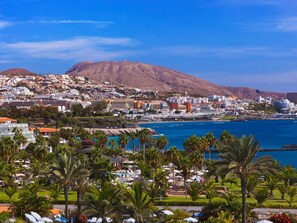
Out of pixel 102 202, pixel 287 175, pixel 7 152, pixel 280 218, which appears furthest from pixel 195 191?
pixel 7 152

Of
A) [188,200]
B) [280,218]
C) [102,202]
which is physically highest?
[102,202]

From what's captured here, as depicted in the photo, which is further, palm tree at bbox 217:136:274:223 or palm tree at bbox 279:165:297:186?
palm tree at bbox 279:165:297:186

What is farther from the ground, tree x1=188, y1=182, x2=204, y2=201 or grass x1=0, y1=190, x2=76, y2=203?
tree x1=188, y1=182, x2=204, y2=201

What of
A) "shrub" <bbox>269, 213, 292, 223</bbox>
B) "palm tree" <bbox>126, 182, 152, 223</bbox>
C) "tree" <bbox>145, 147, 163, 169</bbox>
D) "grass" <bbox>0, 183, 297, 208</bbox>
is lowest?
"grass" <bbox>0, 183, 297, 208</bbox>

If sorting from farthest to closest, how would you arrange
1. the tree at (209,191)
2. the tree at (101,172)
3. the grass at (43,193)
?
the tree at (209,191) < the grass at (43,193) < the tree at (101,172)

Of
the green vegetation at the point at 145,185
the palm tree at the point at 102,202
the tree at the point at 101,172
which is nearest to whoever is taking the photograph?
the palm tree at the point at 102,202

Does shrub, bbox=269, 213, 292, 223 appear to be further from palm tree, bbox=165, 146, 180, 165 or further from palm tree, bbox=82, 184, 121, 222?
palm tree, bbox=165, 146, 180, 165

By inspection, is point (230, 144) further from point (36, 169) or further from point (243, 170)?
point (36, 169)

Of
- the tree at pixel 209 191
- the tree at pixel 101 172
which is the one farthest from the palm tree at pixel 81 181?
the tree at pixel 209 191

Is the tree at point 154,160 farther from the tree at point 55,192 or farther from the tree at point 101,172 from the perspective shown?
the tree at point 55,192

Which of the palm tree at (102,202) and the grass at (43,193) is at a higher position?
the palm tree at (102,202)

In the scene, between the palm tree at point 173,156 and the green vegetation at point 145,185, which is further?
the palm tree at point 173,156

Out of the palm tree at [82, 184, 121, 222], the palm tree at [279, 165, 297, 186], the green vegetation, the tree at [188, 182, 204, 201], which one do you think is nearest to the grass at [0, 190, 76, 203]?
the green vegetation

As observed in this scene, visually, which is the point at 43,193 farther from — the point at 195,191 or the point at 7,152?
the point at 195,191
